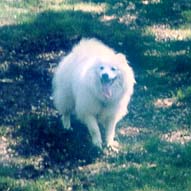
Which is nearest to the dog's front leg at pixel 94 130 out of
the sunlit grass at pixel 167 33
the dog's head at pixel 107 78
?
the dog's head at pixel 107 78

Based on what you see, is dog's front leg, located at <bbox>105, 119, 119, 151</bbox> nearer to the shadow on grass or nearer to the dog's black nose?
the shadow on grass

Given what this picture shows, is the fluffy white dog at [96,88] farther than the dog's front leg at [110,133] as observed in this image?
No

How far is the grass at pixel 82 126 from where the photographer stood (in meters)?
8.38

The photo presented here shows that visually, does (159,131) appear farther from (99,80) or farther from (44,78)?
(44,78)

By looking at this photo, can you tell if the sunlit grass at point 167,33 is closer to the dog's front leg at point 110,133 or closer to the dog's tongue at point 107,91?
the dog's front leg at point 110,133

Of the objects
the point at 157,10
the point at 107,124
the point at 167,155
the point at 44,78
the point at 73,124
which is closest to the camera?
the point at 167,155

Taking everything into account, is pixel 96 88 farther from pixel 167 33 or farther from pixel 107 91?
pixel 167 33

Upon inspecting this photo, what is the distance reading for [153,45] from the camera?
12.6m

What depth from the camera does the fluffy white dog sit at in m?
9.09

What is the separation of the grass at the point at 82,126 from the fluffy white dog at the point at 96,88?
0.26 meters

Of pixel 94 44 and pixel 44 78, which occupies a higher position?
pixel 94 44

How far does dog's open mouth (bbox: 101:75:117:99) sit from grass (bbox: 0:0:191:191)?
72cm

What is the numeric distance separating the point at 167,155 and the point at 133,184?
0.98 m

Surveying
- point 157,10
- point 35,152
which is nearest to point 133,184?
point 35,152
